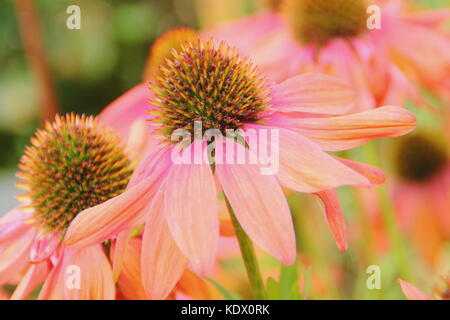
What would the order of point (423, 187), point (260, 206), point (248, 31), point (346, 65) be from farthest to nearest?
point (423, 187) < point (248, 31) < point (346, 65) < point (260, 206)

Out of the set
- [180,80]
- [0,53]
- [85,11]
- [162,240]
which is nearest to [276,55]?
[180,80]

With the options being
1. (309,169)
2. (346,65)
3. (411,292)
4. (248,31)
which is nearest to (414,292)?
(411,292)

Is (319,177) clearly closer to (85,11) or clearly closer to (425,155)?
(425,155)

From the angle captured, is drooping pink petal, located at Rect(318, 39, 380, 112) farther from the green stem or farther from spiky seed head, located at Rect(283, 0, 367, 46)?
the green stem

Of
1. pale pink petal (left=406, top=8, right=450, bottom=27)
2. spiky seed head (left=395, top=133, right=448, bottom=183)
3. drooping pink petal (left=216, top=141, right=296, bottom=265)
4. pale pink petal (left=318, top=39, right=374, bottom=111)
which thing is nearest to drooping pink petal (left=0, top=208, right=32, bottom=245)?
drooping pink petal (left=216, top=141, right=296, bottom=265)

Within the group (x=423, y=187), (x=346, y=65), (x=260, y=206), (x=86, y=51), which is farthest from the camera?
(x=86, y=51)

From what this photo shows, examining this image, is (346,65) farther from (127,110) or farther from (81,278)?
(81,278)
